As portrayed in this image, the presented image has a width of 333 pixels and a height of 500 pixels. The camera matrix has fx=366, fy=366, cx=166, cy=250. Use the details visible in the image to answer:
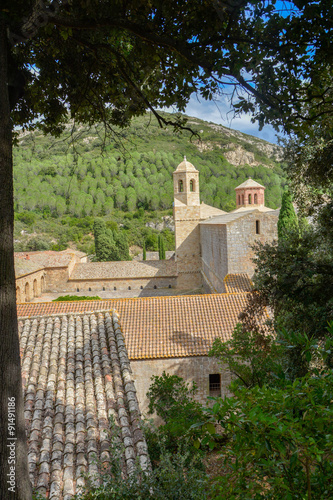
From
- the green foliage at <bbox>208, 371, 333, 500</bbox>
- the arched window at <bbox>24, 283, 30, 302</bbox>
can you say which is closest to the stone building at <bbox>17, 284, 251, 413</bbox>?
the green foliage at <bbox>208, 371, 333, 500</bbox>

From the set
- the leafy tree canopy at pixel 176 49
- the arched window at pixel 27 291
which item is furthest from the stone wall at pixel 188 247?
the leafy tree canopy at pixel 176 49

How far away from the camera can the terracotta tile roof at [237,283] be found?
587 inches

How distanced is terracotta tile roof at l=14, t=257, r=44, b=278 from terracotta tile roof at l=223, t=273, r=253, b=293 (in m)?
14.6

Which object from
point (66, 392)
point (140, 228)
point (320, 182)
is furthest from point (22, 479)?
point (140, 228)

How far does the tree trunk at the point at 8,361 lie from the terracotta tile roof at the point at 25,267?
23469 millimetres

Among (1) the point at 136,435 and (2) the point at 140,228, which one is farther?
(2) the point at 140,228

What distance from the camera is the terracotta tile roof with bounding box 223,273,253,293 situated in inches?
587

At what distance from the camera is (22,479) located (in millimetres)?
1975

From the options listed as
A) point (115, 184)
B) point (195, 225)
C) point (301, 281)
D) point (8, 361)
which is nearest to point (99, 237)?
point (195, 225)

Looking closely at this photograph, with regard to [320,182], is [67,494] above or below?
below

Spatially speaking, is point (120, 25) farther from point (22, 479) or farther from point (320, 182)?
point (320, 182)

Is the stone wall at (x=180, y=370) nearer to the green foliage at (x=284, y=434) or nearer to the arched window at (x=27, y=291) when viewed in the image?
the green foliage at (x=284, y=434)

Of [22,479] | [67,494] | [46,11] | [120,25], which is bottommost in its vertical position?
[67,494]

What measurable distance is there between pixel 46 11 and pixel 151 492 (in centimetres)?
351
